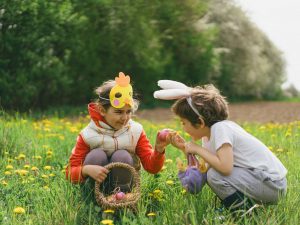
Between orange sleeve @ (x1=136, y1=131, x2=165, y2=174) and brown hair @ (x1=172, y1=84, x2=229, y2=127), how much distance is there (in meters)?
0.40

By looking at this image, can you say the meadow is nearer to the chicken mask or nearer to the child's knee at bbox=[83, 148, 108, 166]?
the child's knee at bbox=[83, 148, 108, 166]

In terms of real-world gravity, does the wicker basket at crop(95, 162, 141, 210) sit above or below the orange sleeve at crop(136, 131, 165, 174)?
below

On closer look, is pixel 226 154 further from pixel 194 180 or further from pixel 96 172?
pixel 96 172

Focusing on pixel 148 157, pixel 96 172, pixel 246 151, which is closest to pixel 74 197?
pixel 96 172

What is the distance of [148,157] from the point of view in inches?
143

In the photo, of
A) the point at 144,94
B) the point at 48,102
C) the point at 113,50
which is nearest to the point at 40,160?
the point at 48,102

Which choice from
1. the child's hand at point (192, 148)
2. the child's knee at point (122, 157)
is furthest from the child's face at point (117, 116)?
the child's hand at point (192, 148)

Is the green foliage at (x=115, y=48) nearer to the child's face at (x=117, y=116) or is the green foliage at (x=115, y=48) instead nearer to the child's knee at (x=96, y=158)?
the child's face at (x=117, y=116)

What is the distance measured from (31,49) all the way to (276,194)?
7349 mm

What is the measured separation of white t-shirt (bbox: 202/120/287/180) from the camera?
3.15m

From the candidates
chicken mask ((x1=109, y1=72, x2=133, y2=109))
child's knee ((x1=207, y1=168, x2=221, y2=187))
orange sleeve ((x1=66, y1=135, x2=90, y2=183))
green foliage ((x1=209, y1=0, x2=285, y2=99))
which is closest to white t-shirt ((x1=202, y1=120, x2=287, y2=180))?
child's knee ((x1=207, y1=168, x2=221, y2=187))

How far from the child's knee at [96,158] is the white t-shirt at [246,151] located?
66 cm

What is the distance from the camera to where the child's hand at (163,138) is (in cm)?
339

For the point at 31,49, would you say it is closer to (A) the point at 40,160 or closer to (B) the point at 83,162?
(A) the point at 40,160
